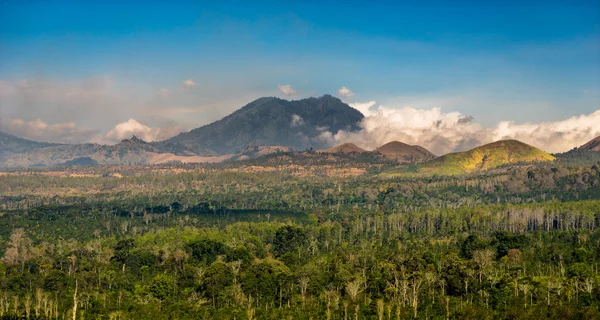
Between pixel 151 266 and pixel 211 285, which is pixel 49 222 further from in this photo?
pixel 211 285

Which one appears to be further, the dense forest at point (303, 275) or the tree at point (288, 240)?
the tree at point (288, 240)

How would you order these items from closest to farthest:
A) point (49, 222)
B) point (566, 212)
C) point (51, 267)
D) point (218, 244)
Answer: point (51, 267), point (218, 244), point (566, 212), point (49, 222)

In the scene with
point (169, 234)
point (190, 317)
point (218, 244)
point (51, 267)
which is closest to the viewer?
point (190, 317)

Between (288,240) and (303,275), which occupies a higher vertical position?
(303,275)

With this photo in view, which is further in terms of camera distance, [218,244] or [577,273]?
[218,244]

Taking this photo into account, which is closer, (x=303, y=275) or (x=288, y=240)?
(x=303, y=275)

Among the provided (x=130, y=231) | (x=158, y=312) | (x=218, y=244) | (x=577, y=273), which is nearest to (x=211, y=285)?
(x=158, y=312)

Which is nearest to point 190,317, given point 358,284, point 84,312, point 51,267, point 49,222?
point 84,312

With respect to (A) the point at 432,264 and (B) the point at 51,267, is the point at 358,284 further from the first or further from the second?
(B) the point at 51,267

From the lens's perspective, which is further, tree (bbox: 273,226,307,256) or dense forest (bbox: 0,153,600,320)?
tree (bbox: 273,226,307,256)
